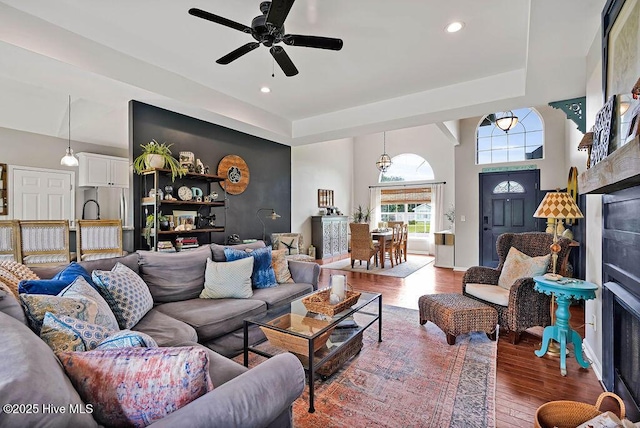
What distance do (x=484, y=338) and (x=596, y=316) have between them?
2.89 feet

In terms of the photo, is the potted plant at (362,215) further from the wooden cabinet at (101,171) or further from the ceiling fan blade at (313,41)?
the ceiling fan blade at (313,41)

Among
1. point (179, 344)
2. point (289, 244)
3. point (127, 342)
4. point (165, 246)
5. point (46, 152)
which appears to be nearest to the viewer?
point (127, 342)

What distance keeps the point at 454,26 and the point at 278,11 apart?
1.67 m

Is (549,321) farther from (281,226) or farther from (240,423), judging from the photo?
(281,226)

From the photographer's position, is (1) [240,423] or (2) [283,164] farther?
(2) [283,164]

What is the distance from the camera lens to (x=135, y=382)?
0.85 m

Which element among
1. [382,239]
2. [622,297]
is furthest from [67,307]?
[382,239]

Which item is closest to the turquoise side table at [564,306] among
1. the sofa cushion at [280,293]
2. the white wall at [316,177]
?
the sofa cushion at [280,293]

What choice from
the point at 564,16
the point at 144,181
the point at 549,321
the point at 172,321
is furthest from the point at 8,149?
the point at 549,321

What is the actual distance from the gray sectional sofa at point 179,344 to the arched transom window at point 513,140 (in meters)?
5.70

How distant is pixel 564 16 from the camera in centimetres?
201

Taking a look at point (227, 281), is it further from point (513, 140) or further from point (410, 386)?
point (513, 140)

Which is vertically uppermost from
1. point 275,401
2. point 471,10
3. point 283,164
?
point 471,10

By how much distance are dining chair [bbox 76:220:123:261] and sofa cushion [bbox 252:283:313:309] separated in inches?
66.6
